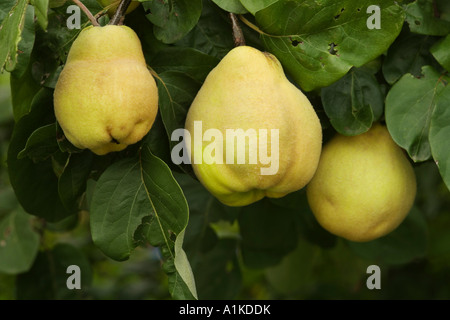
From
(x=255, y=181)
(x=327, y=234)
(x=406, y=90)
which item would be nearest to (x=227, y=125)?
(x=255, y=181)

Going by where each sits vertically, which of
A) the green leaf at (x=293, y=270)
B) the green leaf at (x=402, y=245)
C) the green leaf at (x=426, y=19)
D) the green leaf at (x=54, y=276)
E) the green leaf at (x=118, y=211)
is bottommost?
the green leaf at (x=293, y=270)

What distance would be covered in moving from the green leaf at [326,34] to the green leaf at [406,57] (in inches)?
5.5

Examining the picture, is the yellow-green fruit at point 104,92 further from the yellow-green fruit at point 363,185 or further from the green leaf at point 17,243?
the green leaf at point 17,243

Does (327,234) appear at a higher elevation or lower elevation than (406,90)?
lower

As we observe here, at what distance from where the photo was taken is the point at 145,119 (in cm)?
86

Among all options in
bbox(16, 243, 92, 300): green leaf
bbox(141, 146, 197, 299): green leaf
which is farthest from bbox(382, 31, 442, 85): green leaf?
bbox(16, 243, 92, 300): green leaf

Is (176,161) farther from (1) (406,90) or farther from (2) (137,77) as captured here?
(1) (406,90)

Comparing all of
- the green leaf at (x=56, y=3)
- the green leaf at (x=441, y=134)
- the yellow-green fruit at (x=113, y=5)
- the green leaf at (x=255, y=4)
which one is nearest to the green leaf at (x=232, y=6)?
the green leaf at (x=255, y=4)

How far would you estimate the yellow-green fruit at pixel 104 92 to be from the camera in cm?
82

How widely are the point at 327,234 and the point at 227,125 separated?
86 centimetres

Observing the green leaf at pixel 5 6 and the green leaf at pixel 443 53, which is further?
the green leaf at pixel 443 53

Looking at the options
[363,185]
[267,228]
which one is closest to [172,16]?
[363,185]

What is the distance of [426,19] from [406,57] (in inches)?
2.6

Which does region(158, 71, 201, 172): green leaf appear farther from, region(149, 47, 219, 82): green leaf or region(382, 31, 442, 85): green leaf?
region(382, 31, 442, 85): green leaf
